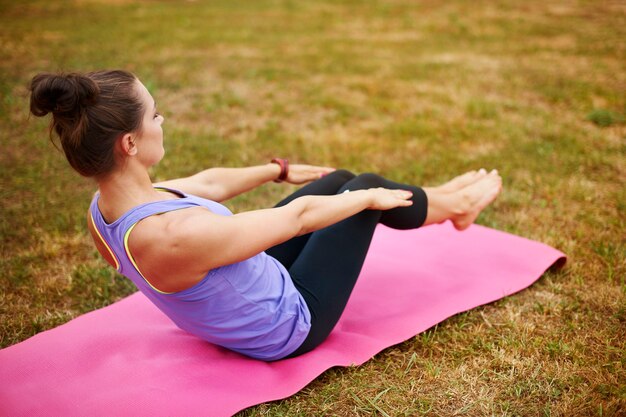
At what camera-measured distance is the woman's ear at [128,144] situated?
2.00 meters

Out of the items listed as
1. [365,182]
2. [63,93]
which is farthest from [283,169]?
[63,93]

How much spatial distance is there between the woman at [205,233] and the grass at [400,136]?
1.19ft

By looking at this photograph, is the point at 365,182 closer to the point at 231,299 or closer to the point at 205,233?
the point at 231,299

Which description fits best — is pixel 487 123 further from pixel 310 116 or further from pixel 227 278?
pixel 227 278

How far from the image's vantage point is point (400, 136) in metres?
5.71

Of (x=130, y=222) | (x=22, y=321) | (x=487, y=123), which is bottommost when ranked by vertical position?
(x=22, y=321)

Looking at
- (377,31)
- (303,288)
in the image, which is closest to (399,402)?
(303,288)

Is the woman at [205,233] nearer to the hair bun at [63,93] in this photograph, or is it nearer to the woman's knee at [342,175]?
the hair bun at [63,93]

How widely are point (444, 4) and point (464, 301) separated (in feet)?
32.8

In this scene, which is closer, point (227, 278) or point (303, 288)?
point (227, 278)

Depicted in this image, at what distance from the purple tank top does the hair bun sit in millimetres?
387

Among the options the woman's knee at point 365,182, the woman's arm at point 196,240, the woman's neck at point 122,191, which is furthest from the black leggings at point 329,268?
the woman's neck at point 122,191

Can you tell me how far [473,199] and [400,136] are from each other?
241 cm

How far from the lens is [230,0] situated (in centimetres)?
1248
